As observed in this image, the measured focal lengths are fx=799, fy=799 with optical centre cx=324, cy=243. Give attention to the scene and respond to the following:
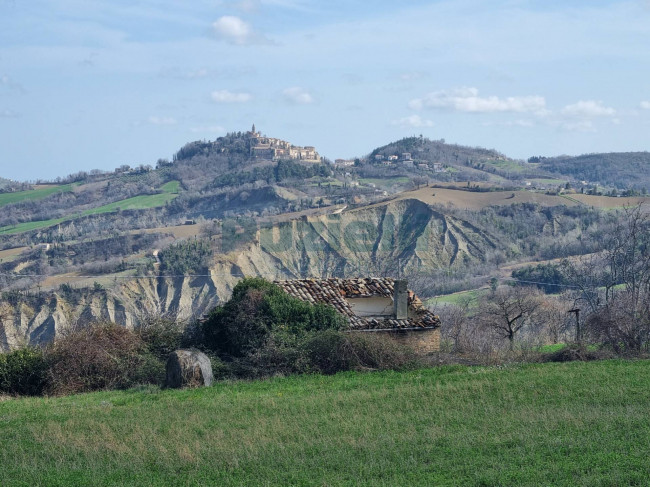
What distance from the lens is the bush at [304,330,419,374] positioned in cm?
2262

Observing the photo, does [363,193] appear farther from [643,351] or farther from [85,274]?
[643,351]

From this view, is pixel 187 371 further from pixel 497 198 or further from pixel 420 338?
pixel 497 198

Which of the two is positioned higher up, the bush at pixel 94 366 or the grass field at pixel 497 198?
the grass field at pixel 497 198

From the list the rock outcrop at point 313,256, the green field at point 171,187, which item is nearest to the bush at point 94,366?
the rock outcrop at point 313,256

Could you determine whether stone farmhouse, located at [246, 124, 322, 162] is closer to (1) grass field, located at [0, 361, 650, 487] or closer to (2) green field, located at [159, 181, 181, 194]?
(2) green field, located at [159, 181, 181, 194]

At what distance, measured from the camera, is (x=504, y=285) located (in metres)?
64.2

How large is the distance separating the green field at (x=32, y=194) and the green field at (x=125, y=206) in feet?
44.4

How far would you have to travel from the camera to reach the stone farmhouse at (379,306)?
2745cm

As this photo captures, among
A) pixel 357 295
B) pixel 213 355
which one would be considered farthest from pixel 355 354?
pixel 357 295

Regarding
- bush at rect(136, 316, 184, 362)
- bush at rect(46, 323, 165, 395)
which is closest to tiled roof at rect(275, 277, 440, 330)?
bush at rect(136, 316, 184, 362)

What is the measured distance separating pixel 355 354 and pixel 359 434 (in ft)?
25.9

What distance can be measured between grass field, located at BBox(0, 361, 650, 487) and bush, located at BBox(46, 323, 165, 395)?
2.36 meters

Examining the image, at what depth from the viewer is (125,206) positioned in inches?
5037

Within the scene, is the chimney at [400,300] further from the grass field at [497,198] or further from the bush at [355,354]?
the grass field at [497,198]
